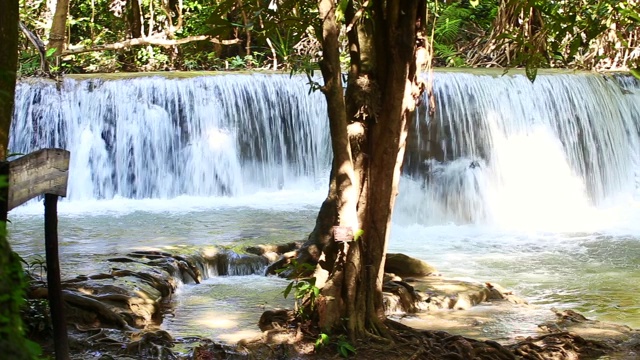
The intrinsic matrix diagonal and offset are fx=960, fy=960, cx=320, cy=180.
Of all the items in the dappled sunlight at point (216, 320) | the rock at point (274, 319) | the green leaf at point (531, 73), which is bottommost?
the dappled sunlight at point (216, 320)

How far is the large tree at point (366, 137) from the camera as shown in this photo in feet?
18.3

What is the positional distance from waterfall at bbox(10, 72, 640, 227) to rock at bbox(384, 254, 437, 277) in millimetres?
4676

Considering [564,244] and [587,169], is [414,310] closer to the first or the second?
[564,244]

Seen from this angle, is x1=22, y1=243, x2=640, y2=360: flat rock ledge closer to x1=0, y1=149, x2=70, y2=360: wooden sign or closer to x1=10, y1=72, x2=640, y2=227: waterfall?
x1=0, y1=149, x2=70, y2=360: wooden sign

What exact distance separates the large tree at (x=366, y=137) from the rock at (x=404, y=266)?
2503 mm

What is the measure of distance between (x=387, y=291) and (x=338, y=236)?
70.6 inches

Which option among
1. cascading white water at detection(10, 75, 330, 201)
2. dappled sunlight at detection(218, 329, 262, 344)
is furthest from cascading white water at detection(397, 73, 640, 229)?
dappled sunlight at detection(218, 329, 262, 344)

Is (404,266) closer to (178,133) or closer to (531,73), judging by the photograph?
(531,73)

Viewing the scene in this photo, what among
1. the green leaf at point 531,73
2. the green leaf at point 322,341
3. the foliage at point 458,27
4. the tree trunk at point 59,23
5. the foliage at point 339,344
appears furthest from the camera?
the foliage at point 458,27

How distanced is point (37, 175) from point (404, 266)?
17.1 ft

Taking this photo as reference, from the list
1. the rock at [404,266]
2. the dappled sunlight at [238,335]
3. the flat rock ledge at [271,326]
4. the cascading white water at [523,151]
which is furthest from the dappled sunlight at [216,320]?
the cascading white water at [523,151]

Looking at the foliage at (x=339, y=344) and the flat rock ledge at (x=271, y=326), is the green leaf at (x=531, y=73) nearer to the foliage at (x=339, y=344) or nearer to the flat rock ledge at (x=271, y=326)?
the flat rock ledge at (x=271, y=326)

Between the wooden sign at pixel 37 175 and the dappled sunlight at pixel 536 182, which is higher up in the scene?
the wooden sign at pixel 37 175

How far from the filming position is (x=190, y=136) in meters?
14.2
